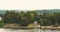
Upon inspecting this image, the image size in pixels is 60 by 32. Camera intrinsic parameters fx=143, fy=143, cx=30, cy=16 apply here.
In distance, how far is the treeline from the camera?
1.42 meters

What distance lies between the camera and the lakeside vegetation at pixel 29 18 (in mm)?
1423

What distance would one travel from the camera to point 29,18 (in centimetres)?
143

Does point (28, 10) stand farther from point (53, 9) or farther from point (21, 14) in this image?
point (53, 9)

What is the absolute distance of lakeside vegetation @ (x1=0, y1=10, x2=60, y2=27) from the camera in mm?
1423

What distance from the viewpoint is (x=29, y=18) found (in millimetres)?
1435

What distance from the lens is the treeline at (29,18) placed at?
142 centimetres
